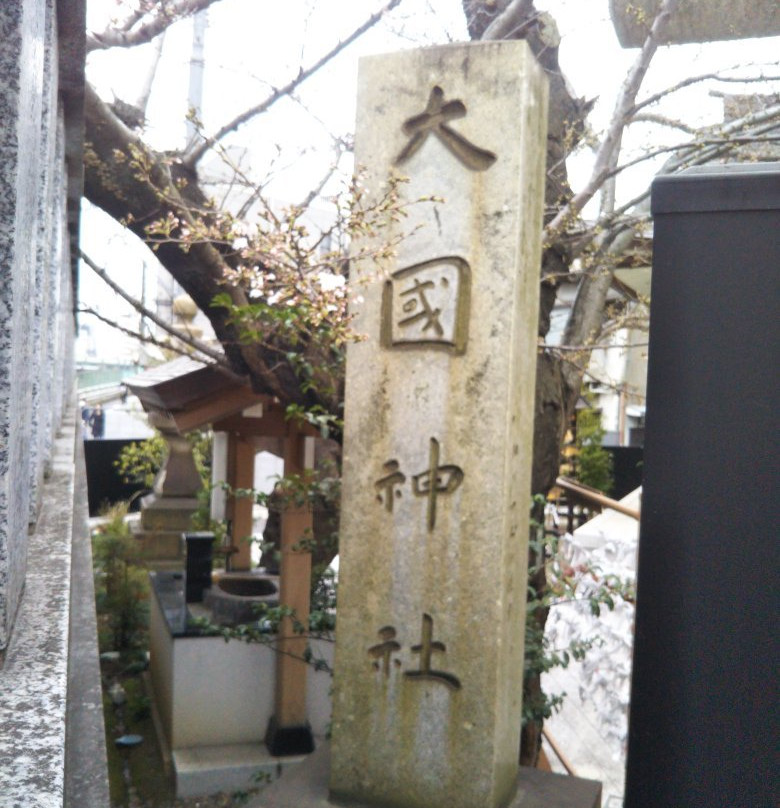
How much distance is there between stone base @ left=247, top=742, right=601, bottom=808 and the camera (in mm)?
3581

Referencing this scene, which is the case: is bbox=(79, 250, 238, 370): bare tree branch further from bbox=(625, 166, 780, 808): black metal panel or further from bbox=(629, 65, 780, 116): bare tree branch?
bbox=(625, 166, 780, 808): black metal panel

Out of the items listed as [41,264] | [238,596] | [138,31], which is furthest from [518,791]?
[238,596]

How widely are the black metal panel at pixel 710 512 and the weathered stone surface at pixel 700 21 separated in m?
4.88

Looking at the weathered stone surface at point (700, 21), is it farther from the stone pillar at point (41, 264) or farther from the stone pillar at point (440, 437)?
the stone pillar at point (41, 264)

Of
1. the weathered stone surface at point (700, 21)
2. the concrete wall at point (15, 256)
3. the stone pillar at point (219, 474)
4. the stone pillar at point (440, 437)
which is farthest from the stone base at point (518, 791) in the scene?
the stone pillar at point (219, 474)

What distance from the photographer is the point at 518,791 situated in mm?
3736

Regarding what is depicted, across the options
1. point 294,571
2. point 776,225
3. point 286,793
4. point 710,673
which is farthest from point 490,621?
point 294,571

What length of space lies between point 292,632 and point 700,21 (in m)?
5.47

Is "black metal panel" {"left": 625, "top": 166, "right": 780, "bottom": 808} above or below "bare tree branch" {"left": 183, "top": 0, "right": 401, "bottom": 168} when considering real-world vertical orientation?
below

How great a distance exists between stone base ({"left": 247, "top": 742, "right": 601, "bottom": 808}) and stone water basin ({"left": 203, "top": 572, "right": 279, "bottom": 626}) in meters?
4.49

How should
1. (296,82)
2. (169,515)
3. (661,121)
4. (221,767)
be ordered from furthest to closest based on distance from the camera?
1. (169,515)
2. (221,767)
3. (661,121)
4. (296,82)

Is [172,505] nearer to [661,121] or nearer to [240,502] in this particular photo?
[240,502]

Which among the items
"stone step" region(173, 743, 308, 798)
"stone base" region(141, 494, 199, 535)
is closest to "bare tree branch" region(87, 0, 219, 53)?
"stone step" region(173, 743, 308, 798)

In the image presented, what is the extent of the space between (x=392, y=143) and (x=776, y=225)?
2107 mm
